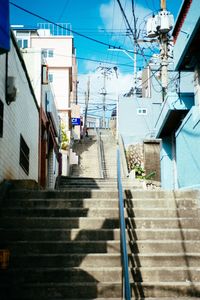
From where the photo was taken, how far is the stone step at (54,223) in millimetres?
6871

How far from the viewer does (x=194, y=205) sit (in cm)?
757

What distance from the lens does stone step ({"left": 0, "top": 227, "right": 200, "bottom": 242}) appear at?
656cm

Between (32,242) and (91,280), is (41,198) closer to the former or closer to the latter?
(32,242)

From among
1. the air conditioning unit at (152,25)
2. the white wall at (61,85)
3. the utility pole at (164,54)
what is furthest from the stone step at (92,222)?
the white wall at (61,85)

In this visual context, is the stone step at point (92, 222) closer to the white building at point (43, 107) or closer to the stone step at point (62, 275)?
the stone step at point (62, 275)

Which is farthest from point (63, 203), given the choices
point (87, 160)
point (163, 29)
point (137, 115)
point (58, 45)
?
point (58, 45)

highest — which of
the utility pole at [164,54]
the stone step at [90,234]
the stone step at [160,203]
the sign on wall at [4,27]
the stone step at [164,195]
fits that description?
the utility pole at [164,54]

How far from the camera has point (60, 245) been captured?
630 cm

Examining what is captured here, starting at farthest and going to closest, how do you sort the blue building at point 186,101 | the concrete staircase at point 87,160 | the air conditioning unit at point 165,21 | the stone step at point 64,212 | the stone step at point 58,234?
the concrete staircase at point 87,160 < the air conditioning unit at point 165,21 < the blue building at point 186,101 < the stone step at point 64,212 < the stone step at point 58,234

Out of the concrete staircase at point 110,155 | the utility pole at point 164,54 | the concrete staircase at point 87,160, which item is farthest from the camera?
the concrete staircase at point 87,160

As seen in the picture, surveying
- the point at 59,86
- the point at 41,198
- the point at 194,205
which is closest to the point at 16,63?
the point at 41,198

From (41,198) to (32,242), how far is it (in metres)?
1.65

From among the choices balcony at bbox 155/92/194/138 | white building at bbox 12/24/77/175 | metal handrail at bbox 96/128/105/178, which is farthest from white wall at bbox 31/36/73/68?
balcony at bbox 155/92/194/138

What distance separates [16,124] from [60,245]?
374cm
